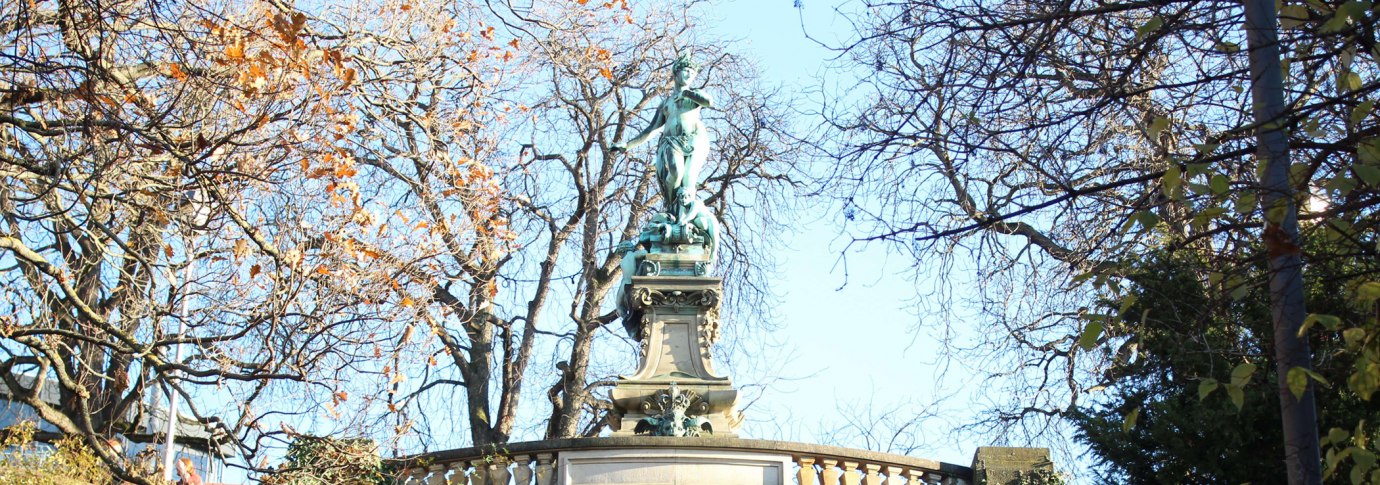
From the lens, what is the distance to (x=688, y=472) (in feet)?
44.1

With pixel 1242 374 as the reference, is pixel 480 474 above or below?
above

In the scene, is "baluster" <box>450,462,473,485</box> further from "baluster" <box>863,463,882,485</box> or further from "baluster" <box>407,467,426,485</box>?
"baluster" <box>863,463,882,485</box>

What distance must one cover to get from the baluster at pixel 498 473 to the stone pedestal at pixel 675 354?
1.06 m

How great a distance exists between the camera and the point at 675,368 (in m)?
14.5

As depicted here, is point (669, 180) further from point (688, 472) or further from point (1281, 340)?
point (1281, 340)

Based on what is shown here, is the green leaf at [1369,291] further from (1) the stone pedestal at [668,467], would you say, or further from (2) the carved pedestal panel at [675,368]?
(2) the carved pedestal panel at [675,368]

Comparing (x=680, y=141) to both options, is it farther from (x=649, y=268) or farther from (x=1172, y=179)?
(x=1172, y=179)

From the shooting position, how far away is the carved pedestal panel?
14180 mm

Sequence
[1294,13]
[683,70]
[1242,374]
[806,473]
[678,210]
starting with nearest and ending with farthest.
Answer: [1242,374]
[1294,13]
[806,473]
[678,210]
[683,70]

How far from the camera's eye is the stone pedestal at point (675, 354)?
559 inches

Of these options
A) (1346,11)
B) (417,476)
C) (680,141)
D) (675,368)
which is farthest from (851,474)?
(1346,11)

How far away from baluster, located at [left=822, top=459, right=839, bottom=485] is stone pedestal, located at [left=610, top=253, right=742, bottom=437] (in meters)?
0.92

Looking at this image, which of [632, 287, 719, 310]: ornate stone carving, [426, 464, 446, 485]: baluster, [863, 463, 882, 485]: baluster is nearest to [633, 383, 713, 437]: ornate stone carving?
[632, 287, 719, 310]: ornate stone carving

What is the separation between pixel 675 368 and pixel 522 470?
1.63m
